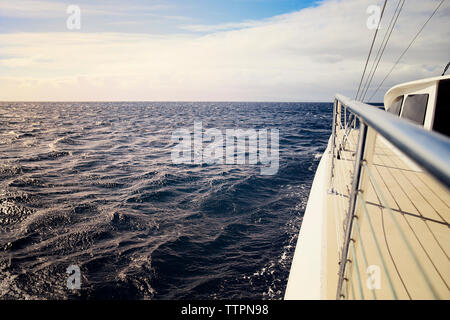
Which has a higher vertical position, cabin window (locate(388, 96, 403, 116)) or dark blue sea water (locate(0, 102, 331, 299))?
cabin window (locate(388, 96, 403, 116))

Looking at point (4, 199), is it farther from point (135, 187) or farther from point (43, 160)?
A: point (43, 160)

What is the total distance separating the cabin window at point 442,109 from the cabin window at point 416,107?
0.30 metres

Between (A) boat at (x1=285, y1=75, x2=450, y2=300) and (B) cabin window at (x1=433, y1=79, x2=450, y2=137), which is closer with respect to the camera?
(A) boat at (x1=285, y1=75, x2=450, y2=300)

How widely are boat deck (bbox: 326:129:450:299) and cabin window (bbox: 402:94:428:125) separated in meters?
1.33

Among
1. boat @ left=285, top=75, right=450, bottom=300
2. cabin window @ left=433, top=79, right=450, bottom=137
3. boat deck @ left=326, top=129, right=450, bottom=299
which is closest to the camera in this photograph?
boat @ left=285, top=75, right=450, bottom=300

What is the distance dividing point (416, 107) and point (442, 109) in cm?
73

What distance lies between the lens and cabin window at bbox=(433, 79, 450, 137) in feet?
14.5

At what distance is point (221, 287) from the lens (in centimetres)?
425

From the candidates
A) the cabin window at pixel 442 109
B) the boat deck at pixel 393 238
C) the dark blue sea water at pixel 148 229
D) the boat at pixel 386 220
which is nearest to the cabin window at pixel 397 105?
the boat at pixel 386 220

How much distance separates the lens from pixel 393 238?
249 centimetres

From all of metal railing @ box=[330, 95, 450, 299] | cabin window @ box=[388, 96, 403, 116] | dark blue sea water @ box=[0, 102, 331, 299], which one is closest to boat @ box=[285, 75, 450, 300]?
metal railing @ box=[330, 95, 450, 299]

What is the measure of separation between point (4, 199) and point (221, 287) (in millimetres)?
7169

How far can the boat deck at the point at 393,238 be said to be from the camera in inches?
57.9

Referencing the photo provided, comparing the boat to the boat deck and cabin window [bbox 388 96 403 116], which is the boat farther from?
cabin window [bbox 388 96 403 116]
